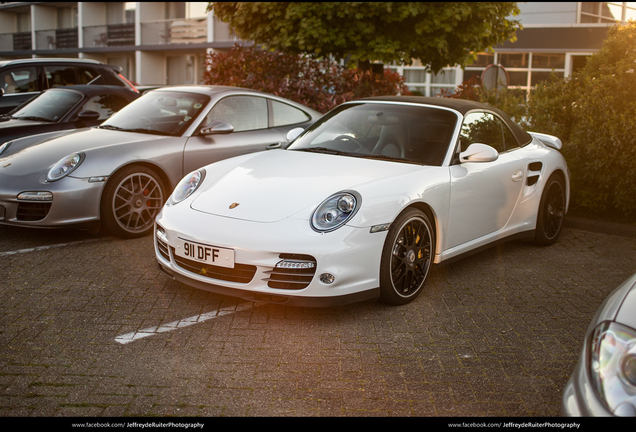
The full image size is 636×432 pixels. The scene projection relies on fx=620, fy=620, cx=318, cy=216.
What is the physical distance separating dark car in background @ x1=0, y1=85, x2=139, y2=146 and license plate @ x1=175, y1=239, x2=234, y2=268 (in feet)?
13.9

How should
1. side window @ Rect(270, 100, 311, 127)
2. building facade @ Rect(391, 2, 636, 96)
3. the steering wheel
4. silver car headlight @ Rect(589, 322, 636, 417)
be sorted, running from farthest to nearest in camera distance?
building facade @ Rect(391, 2, 636, 96)
side window @ Rect(270, 100, 311, 127)
the steering wheel
silver car headlight @ Rect(589, 322, 636, 417)

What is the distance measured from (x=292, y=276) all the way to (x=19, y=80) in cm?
872

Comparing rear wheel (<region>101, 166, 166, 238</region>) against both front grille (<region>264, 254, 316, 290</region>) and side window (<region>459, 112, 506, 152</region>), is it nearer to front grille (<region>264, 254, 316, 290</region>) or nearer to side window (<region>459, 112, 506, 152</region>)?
front grille (<region>264, 254, 316, 290</region>)

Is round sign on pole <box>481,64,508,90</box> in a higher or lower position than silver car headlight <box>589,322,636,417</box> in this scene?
higher

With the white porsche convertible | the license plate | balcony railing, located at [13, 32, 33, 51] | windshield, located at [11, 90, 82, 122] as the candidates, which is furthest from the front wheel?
balcony railing, located at [13, 32, 33, 51]

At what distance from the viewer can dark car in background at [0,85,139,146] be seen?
7656 mm

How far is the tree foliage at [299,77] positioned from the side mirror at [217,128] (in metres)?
3.73

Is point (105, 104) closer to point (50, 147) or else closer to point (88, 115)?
point (88, 115)

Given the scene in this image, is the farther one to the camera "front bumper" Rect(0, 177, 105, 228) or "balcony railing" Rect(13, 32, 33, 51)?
"balcony railing" Rect(13, 32, 33, 51)

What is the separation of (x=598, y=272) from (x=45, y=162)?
523cm

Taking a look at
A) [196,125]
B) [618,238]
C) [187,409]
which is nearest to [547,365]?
[187,409]

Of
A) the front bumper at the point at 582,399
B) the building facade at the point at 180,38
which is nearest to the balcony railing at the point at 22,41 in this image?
the building facade at the point at 180,38

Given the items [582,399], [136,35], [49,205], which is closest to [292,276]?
[582,399]

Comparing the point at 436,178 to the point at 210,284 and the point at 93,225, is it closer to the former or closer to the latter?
the point at 210,284
